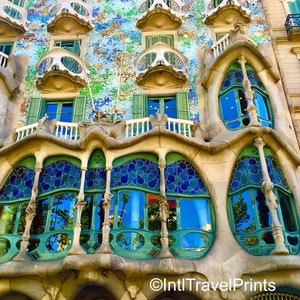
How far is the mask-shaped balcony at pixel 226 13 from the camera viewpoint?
15.6 metres

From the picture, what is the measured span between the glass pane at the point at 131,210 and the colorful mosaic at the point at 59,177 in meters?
1.48

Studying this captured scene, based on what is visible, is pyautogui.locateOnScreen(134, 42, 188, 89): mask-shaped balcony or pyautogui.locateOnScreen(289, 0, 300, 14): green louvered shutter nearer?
pyautogui.locateOnScreen(134, 42, 188, 89): mask-shaped balcony

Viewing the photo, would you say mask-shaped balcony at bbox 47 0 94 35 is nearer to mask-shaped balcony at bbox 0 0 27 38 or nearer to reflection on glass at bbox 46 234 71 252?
mask-shaped balcony at bbox 0 0 27 38

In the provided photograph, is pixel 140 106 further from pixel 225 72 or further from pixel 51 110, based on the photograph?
pixel 51 110

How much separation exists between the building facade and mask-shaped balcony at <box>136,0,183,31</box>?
5 cm

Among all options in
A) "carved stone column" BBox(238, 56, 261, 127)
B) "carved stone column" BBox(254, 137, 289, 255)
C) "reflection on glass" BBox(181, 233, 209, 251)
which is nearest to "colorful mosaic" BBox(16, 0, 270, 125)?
"carved stone column" BBox(238, 56, 261, 127)

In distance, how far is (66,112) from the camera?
14.3 metres

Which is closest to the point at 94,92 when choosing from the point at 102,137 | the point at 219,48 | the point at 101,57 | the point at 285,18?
the point at 101,57

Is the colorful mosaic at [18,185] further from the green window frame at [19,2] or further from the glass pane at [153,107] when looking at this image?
the green window frame at [19,2]

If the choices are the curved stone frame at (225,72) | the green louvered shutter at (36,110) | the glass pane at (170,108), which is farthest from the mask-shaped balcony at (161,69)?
the green louvered shutter at (36,110)

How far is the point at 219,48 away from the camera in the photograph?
563 inches

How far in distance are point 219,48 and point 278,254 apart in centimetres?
796

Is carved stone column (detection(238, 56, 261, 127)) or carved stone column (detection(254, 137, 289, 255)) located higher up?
carved stone column (detection(238, 56, 261, 127))

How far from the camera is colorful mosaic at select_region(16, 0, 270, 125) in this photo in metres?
14.4
